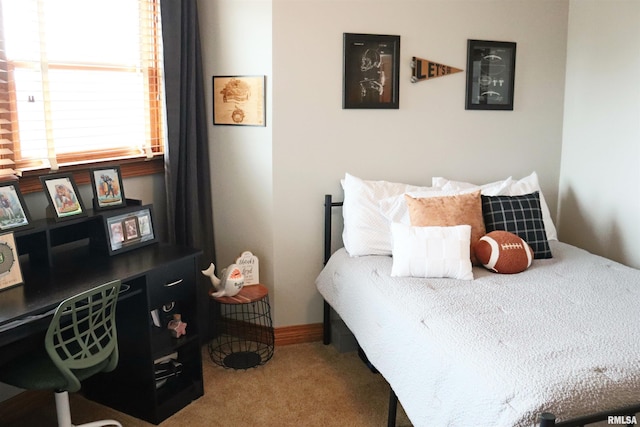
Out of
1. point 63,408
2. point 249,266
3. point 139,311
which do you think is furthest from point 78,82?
point 63,408

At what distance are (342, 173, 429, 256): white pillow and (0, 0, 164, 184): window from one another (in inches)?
43.6

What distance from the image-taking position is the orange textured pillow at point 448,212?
3049 mm

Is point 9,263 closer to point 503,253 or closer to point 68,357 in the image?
point 68,357

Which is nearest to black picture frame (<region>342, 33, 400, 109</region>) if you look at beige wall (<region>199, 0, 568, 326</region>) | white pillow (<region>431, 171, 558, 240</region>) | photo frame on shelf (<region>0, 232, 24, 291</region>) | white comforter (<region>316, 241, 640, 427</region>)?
beige wall (<region>199, 0, 568, 326</region>)

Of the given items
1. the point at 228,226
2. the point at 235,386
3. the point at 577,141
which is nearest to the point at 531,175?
the point at 577,141

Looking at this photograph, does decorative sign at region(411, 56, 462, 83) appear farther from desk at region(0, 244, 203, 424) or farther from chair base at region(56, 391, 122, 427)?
chair base at region(56, 391, 122, 427)

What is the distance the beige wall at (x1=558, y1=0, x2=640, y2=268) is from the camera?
337 centimetres

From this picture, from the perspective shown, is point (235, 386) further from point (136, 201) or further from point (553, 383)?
point (553, 383)

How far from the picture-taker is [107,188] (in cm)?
289

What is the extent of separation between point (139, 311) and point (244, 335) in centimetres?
107

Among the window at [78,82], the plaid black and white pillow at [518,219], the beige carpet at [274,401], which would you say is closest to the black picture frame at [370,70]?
the plaid black and white pillow at [518,219]

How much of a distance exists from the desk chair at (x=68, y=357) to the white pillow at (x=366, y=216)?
1.33m

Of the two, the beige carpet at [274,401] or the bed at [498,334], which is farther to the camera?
the beige carpet at [274,401]

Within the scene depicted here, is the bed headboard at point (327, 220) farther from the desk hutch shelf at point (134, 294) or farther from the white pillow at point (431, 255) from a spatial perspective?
the desk hutch shelf at point (134, 294)
